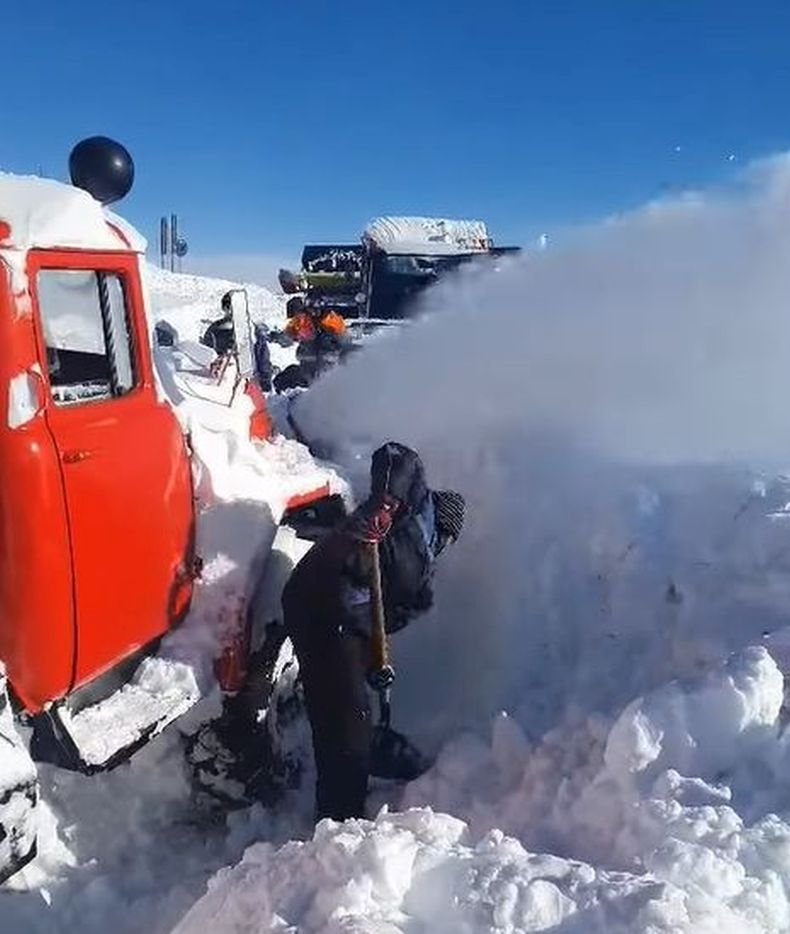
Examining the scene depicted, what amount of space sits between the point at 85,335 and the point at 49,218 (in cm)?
46

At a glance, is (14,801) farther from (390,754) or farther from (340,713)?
(390,754)

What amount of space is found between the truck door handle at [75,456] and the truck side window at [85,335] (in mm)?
166

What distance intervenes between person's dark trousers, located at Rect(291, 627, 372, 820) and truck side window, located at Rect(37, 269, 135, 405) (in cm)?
116

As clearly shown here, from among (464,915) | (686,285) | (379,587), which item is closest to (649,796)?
(464,915)

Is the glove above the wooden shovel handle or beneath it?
above

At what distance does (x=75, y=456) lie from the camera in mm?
3555

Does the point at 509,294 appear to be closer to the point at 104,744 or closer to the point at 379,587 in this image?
the point at 379,587

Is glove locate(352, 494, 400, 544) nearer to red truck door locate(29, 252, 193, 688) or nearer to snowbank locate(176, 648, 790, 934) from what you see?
red truck door locate(29, 252, 193, 688)

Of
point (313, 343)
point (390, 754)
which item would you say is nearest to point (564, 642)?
point (390, 754)

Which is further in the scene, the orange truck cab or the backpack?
the backpack

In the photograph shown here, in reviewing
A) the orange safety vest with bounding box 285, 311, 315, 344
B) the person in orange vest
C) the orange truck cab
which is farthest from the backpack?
the orange safety vest with bounding box 285, 311, 315, 344

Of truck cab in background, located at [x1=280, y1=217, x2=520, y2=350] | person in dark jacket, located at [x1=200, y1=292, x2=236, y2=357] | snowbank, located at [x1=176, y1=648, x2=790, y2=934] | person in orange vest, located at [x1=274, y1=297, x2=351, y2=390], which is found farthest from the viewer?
truck cab in background, located at [x1=280, y1=217, x2=520, y2=350]

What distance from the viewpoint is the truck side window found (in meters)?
3.66

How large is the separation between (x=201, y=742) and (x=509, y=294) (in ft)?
11.4
